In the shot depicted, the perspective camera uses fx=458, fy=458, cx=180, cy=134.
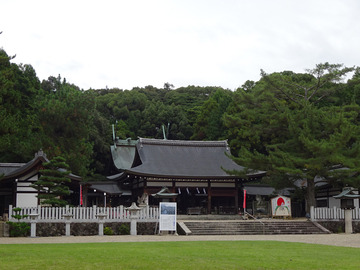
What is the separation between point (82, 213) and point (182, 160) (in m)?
13.8

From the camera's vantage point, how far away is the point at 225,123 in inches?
1332

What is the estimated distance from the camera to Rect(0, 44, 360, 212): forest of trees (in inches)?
1017

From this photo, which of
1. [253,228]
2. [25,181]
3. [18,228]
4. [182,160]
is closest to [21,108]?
[25,181]

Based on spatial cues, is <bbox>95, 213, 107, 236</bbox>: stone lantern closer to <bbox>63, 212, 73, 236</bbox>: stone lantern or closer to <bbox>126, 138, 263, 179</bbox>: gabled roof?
<bbox>63, 212, 73, 236</bbox>: stone lantern

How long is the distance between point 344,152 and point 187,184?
37.3ft

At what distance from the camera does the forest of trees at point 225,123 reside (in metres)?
25.8

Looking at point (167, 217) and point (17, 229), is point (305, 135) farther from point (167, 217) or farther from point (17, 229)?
point (17, 229)

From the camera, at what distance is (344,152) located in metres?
25.8

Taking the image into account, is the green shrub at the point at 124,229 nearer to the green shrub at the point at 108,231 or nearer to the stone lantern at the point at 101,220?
the green shrub at the point at 108,231

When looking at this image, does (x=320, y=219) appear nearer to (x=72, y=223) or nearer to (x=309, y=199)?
(x=309, y=199)

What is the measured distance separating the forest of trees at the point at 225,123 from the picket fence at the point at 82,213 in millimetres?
3401

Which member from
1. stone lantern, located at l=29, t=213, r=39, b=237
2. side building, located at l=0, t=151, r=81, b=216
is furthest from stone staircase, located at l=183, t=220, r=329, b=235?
side building, located at l=0, t=151, r=81, b=216

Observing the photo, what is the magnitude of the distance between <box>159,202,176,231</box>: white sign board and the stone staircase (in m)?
1.29

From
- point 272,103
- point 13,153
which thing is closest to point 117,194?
point 13,153
